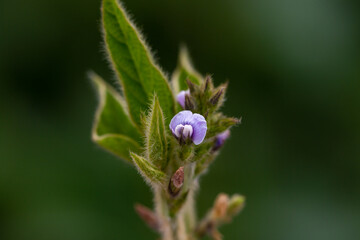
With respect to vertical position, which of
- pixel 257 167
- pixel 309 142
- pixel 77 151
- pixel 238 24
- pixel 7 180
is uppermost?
pixel 238 24

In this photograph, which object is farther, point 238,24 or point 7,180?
point 238,24

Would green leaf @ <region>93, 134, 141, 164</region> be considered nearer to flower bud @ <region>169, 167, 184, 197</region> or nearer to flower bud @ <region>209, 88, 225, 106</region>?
flower bud @ <region>169, 167, 184, 197</region>

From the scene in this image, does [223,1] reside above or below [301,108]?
above

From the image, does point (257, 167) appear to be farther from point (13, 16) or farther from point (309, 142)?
point (13, 16)

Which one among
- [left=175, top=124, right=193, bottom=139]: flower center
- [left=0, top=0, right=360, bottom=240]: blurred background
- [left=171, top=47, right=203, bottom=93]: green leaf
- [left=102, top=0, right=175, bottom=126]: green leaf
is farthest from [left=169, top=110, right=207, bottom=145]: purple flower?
[left=0, top=0, right=360, bottom=240]: blurred background

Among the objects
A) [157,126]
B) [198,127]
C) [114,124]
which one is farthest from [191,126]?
[114,124]

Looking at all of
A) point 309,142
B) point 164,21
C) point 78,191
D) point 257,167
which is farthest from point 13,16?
point 309,142

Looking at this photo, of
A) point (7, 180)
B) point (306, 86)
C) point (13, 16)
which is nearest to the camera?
point (7, 180)
